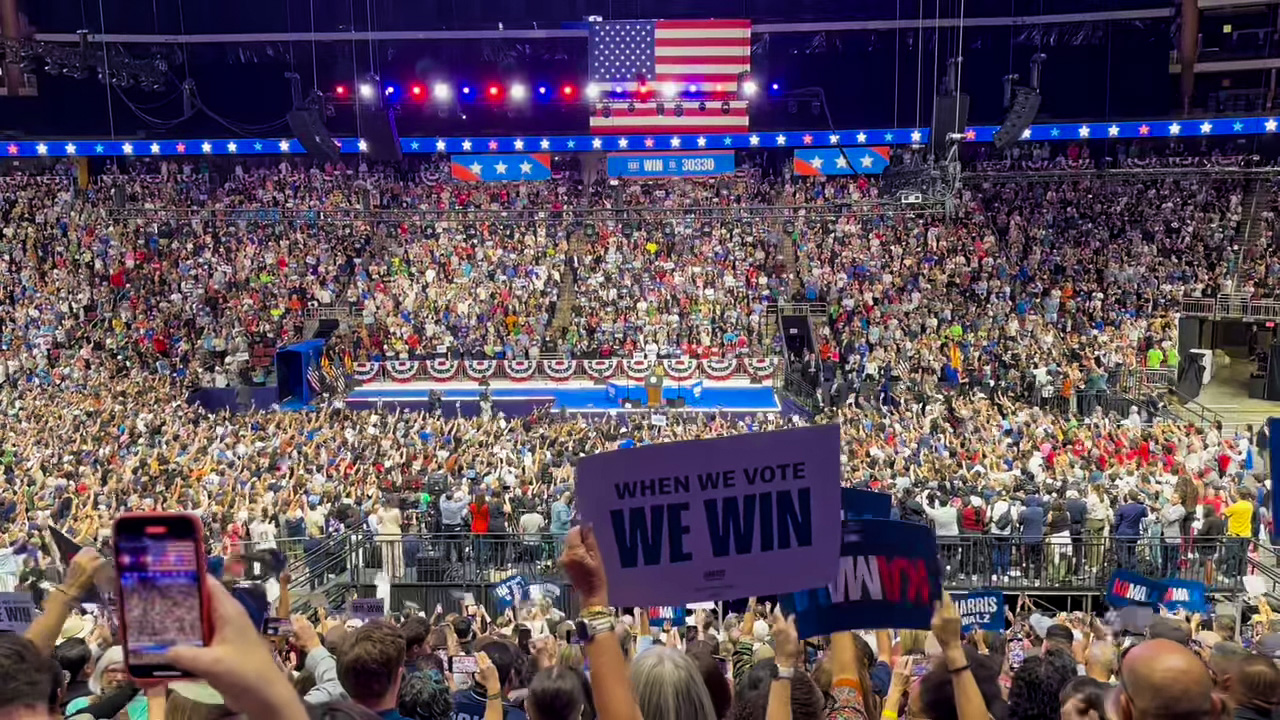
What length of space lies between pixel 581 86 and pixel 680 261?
6.93 metres

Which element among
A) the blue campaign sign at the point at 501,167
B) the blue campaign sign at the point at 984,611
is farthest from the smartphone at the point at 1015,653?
the blue campaign sign at the point at 501,167

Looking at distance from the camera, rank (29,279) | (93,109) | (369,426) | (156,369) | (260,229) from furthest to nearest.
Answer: (93,109) → (260,229) → (29,279) → (156,369) → (369,426)

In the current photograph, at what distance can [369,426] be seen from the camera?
65.6 feet

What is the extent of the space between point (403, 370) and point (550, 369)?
3713 millimetres

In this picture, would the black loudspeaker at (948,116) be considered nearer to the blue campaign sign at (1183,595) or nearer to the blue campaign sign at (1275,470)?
the blue campaign sign at (1183,595)

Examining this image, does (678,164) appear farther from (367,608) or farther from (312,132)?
(367,608)

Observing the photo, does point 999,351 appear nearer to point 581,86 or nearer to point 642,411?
point 642,411

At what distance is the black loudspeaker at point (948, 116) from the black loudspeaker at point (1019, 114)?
2.59 metres

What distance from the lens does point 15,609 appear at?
27.3 ft

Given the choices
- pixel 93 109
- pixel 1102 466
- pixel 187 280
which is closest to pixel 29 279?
pixel 187 280

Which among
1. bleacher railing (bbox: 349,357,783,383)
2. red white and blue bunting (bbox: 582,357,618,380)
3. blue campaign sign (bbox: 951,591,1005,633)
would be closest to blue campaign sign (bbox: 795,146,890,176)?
bleacher railing (bbox: 349,357,783,383)

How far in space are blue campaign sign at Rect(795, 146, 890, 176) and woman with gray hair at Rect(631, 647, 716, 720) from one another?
3115 cm

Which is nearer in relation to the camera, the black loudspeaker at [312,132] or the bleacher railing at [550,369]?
the black loudspeaker at [312,132]

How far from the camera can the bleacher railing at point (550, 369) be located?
27250 mm
